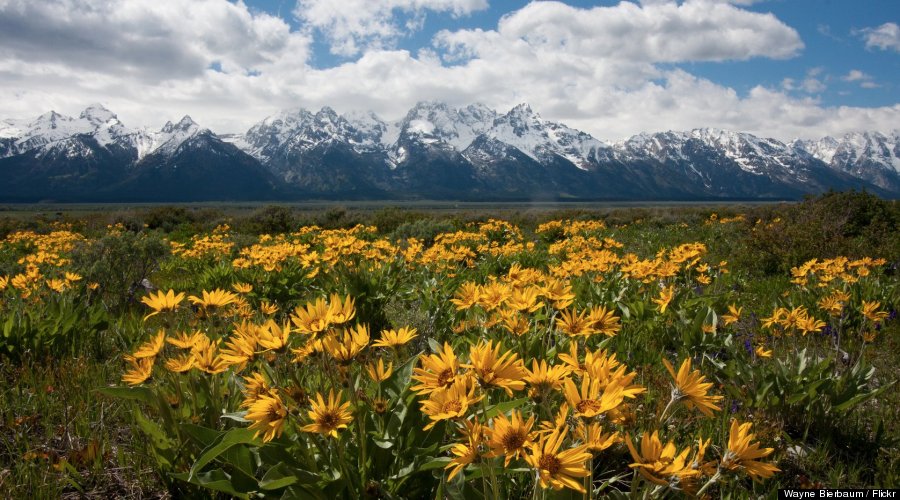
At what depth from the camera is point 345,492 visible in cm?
180

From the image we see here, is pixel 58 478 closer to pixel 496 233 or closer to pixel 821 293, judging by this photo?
pixel 821 293

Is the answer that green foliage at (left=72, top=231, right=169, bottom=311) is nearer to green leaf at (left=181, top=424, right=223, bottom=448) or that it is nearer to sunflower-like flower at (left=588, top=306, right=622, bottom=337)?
green leaf at (left=181, top=424, right=223, bottom=448)

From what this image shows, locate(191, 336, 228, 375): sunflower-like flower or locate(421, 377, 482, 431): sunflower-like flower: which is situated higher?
locate(421, 377, 482, 431): sunflower-like flower

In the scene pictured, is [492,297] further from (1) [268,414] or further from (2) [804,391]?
(2) [804,391]

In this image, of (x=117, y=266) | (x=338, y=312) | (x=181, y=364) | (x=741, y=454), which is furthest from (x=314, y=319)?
(x=117, y=266)

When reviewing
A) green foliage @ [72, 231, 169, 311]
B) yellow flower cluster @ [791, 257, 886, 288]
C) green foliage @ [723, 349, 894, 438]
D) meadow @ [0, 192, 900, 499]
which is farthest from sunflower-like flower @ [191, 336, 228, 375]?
yellow flower cluster @ [791, 257, 886, 288]

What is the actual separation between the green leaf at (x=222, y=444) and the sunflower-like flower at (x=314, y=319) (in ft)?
1.26

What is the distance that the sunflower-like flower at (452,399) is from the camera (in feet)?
4.24

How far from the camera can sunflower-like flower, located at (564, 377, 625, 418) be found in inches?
50.4

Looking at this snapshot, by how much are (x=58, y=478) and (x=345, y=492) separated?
4.65ft

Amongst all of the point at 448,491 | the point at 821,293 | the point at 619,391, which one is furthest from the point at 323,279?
the point at 821,293

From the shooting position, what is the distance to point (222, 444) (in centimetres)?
167

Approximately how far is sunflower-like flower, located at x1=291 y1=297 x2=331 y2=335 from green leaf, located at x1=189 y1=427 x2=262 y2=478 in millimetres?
385

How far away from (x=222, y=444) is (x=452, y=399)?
880 millimetres
